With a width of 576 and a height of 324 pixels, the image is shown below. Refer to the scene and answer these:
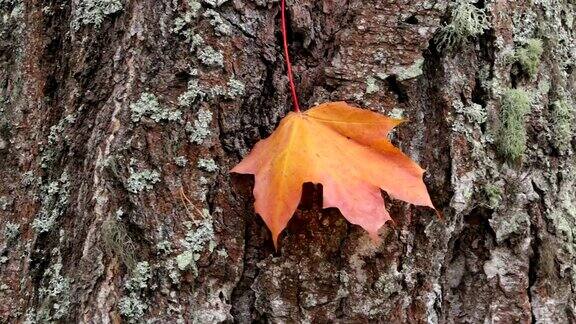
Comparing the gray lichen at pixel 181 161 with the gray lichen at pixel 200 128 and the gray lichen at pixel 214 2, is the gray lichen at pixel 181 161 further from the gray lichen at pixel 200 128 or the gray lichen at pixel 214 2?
the gray lichen at pixel 214 2

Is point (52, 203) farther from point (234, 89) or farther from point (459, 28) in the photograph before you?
point (459, 28)

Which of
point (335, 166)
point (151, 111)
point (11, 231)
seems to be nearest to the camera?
point (335, 166)

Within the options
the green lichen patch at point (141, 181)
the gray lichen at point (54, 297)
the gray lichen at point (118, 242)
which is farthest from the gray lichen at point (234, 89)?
the gray lichen at point (54, 297)

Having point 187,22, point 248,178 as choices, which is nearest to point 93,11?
point 187,22

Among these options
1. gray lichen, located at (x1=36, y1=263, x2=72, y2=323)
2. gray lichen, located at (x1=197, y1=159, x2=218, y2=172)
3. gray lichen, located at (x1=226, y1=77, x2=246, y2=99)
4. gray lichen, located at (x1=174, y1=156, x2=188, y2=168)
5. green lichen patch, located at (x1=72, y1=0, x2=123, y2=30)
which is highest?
green lichen patch, located at (x1=72, y1=0, x2=123, y2=30)

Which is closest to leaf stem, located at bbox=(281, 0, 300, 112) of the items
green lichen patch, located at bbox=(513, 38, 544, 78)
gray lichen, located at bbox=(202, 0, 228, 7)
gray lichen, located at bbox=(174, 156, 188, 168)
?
gray lichen, located at bbox=(202, 0, 228, 7)

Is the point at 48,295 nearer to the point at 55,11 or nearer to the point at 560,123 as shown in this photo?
the point at 55,11

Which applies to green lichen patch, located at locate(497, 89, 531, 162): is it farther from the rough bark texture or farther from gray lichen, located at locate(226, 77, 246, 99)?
gray lichen, located at locate(226, 77, 246, 99)
